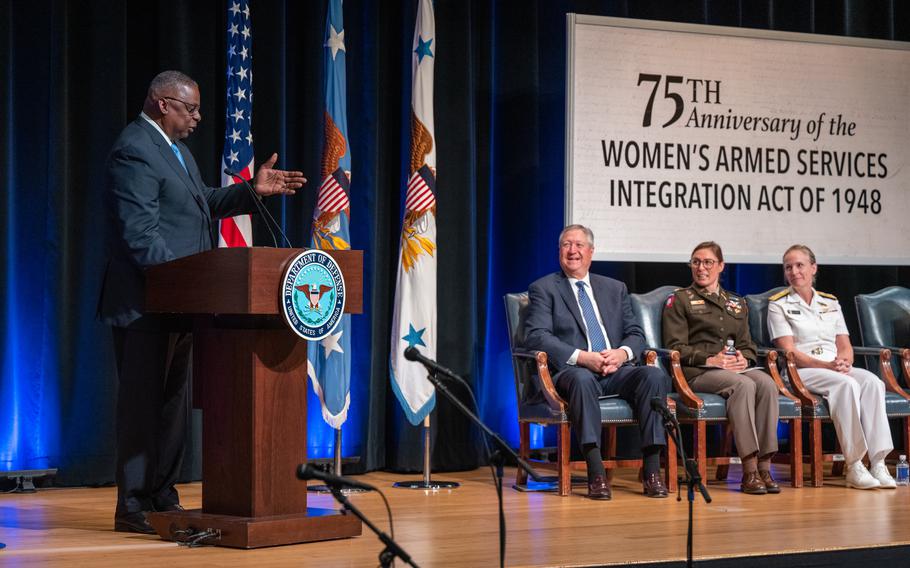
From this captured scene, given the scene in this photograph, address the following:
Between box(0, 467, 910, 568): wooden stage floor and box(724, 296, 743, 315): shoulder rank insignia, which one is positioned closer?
box(0, 467, 910, 568): wooden stage floor

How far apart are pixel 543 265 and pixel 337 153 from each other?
164 centimetres

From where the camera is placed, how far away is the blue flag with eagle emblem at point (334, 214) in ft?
18.0

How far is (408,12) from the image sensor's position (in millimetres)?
6270

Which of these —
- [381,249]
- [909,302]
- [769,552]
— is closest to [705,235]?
[909,302]

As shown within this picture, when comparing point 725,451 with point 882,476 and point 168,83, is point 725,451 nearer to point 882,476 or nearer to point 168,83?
point 882,476

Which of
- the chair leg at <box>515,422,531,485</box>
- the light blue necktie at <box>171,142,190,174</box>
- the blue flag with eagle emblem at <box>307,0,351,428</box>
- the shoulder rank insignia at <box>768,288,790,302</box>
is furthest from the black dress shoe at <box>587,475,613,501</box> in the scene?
the light blue necktie at <box>171,142,190,174</box>

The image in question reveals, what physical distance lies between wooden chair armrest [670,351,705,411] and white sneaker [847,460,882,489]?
83cm

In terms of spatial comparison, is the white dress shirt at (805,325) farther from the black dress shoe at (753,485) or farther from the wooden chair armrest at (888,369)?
the black dress shoe at (753,485)

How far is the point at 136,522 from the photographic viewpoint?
12.9 ft

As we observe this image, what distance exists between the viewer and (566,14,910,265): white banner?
6137mm

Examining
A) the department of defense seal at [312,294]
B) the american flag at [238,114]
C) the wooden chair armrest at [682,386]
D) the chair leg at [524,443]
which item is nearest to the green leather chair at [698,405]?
the wooden chair armrest at [682,386]

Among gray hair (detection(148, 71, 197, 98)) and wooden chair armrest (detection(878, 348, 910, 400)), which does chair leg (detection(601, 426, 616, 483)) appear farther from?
gray hair (detection(148, 71, 197, 98))

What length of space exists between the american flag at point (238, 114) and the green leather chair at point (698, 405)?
203cm

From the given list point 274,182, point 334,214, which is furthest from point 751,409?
point 274,182
